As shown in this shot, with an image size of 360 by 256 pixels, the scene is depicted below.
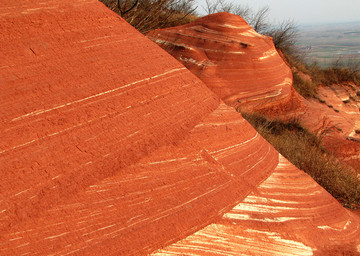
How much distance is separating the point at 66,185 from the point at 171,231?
629 millimetres

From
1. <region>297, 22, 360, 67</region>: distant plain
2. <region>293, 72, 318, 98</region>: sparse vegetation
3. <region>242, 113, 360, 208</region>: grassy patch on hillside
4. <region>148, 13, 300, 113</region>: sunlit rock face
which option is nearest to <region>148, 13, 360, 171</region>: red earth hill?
<region>148, 13, 300, 113</region>: sunlit rock face

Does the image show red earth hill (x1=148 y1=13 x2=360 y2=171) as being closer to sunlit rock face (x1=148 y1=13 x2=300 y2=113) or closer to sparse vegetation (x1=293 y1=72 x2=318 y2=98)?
sunlit rock face (x1=148 y1=13 x2=300 y2=113)

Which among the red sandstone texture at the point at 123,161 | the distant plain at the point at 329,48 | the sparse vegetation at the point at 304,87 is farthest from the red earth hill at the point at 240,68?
the distant plain at the point at 329,48

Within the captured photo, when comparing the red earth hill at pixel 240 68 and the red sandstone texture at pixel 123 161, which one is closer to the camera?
the red sandstone texture at pixel 123 161

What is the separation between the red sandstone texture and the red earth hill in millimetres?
5328

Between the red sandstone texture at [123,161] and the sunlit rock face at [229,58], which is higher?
the red sandstone texture at [123,161]

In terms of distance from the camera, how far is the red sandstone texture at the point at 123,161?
1.74 metres

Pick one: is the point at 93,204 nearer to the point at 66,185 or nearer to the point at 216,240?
the point at 66,185

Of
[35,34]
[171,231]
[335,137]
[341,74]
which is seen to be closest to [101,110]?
[35,34]

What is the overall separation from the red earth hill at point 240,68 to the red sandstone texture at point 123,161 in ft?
17.5

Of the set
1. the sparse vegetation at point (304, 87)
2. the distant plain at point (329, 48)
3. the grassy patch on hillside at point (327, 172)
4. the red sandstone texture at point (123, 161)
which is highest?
the red sandstone texture at point (123, 161)

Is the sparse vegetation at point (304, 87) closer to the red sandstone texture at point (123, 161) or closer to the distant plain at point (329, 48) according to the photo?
the distant plain at point (329, 48)

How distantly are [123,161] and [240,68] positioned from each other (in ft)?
22.5

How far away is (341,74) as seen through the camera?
1548 centimetres
